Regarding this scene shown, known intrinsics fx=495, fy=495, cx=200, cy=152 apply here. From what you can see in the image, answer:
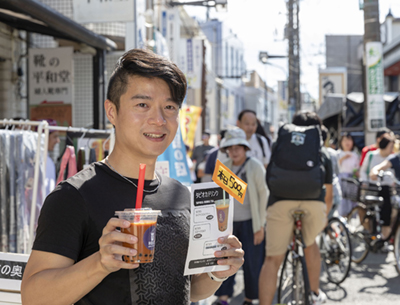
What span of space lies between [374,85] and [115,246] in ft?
33.3

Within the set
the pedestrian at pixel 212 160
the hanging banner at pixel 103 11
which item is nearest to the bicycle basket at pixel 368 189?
the pedestrian at pixel 212 160

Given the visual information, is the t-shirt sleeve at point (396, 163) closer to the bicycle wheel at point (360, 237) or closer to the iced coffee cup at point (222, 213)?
the bicycle wheel at point (360, 237)

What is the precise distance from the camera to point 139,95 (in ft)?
6.19

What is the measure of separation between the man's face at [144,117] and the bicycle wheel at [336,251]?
5.38 meters

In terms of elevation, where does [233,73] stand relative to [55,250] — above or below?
above

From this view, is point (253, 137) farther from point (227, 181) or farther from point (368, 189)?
point (227, 181)

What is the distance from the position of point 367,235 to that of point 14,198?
569 cm

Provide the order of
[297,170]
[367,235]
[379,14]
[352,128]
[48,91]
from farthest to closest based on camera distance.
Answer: [352,128], [379,14], [48,91], [367,235], [297,170]

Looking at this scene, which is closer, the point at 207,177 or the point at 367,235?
the point at 207,177

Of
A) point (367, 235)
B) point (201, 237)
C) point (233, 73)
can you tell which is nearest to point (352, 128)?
point (367, 235)

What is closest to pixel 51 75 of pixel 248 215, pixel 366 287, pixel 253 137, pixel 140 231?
pixel 253 137

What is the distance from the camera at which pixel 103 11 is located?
7371 mm

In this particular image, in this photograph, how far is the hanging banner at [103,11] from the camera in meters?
7.13

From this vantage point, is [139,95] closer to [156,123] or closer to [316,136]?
[156,123]
